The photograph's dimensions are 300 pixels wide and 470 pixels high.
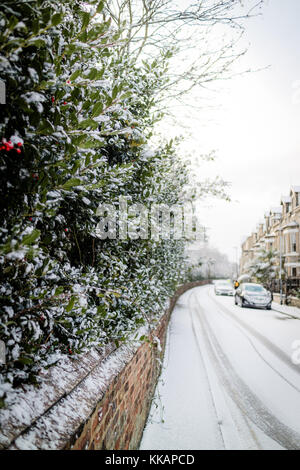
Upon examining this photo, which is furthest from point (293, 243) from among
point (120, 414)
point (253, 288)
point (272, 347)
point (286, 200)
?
point (120, 414)

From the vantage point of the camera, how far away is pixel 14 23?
3.73 feet

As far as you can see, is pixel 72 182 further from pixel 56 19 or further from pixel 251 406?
pixel 251 406

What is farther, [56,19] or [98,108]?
[98,108]

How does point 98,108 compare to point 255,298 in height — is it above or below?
above

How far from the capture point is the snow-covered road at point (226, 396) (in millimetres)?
3578

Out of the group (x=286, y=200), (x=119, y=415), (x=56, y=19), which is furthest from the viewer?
(x=286, y=200)

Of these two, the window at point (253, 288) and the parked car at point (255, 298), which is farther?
the window at point (253, 288)

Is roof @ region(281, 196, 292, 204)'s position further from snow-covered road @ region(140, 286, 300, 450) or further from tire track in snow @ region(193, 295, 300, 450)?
tire track in snow @ region(193, 295, 300, 450)

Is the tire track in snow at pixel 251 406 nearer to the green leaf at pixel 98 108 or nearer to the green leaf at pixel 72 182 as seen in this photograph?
the green leaf at pixel 72 182

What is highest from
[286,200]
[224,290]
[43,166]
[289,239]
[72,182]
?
[286,200]

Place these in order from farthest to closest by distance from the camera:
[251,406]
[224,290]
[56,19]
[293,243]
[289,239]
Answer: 1. [289,239]
2. [293,243]
3. [224,290]
4. [251,406]
5. [56,19]

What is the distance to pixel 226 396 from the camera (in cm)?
488

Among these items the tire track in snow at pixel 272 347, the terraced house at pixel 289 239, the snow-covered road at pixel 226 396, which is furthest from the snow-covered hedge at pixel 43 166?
the terraced house at pixel 289 239

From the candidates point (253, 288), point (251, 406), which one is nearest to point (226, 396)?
point (251, 406)
